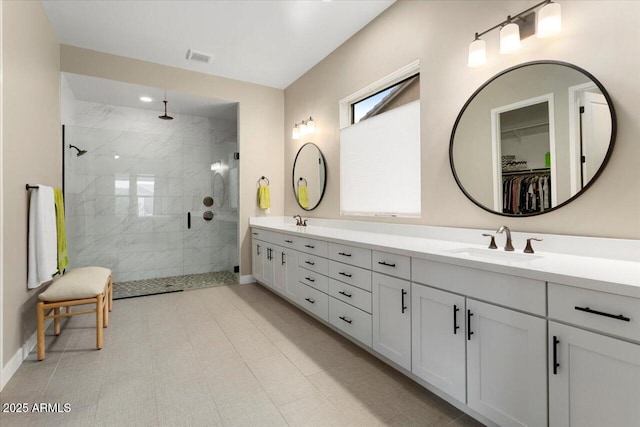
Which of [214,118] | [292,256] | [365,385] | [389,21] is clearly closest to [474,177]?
[365,385]

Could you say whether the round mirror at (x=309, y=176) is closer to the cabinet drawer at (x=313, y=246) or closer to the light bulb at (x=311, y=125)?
the light bulb at (x=311, y=125)

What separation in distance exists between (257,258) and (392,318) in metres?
2.56

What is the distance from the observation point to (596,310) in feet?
3.53

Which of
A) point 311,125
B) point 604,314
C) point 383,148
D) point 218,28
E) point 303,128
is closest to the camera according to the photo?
point 604,314

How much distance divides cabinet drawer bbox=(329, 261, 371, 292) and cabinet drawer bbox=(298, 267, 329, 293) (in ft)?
0.43

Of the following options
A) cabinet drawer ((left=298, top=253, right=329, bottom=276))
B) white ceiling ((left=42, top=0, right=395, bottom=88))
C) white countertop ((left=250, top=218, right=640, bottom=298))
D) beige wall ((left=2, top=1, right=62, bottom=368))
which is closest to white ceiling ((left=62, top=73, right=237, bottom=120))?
white ceiling ((left=42, top=0, right=395, bottom=88))

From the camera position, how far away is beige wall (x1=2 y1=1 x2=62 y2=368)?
195 cm

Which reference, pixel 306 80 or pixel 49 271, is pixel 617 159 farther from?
pixel 49 271

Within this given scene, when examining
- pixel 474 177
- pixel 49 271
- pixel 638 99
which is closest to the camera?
pixel 638 99

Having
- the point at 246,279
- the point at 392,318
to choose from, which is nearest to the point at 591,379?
the point at 392,318

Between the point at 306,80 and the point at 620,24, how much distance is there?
3.15 metres

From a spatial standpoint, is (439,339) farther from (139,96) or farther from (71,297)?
(139,96)

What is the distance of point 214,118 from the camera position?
4957mm

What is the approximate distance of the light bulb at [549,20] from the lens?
1.61m
